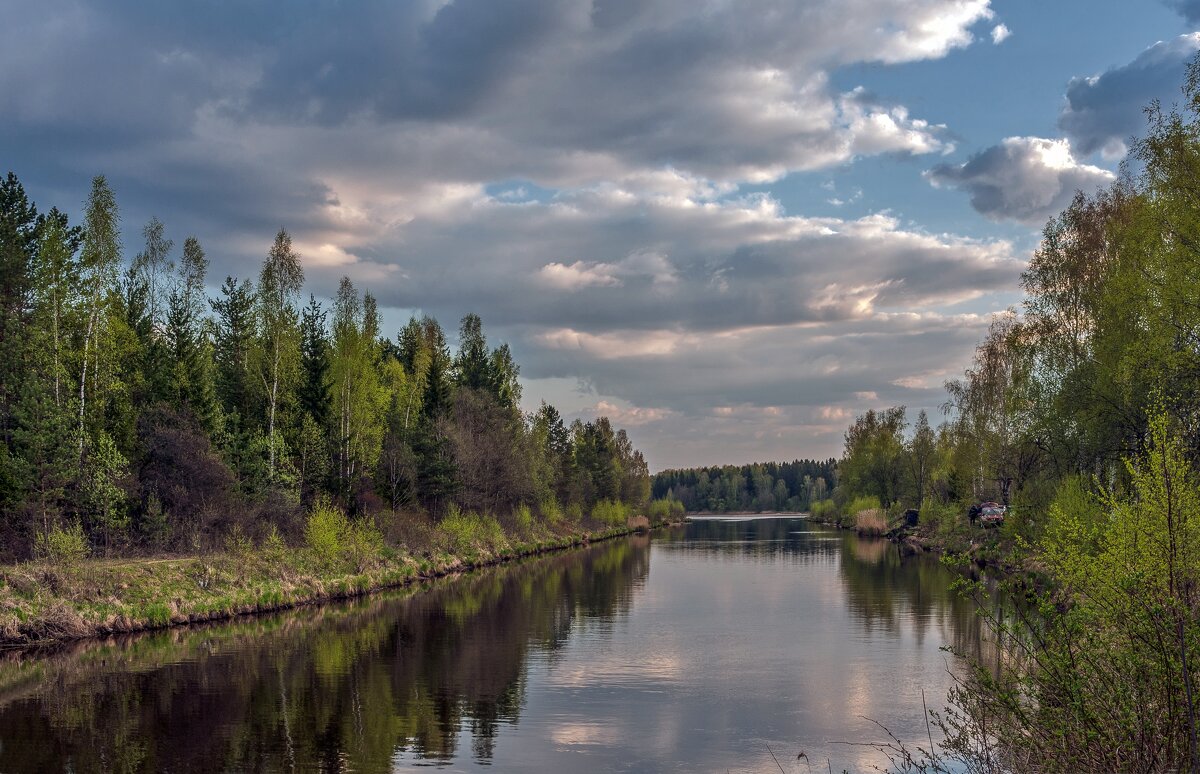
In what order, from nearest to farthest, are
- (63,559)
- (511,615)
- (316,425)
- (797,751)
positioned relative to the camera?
(797,751) < (63,559) < (511,615) < (316,425)

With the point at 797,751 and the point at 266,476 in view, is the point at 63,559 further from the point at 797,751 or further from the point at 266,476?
the point at 797,751

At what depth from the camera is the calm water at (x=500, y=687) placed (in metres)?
20.4

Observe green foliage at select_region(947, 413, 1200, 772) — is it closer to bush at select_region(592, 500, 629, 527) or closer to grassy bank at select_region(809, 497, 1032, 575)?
grassy bank at select_region(809, 497, 1032, 575)

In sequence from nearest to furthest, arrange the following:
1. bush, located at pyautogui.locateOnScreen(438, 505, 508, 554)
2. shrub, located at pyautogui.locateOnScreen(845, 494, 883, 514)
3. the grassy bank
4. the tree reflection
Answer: the tree reflection < the grassy bank < bush, located at pyautogui.locateOnScreen(438, 505, 508, 554) < shrub, located at pyautogui.locateOnScreen(845, 494, 883, 514)

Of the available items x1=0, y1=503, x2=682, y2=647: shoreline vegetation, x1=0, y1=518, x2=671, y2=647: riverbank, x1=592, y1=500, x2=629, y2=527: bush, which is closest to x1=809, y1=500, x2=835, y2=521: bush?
x1=592, y1=500, x2=629, y2=527: bush

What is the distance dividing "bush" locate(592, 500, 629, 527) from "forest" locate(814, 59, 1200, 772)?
162 ft

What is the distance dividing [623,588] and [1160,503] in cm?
4581

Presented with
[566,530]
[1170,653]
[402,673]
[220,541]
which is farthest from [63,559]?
[566,530]

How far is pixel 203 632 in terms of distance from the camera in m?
36.6

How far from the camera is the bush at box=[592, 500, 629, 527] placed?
124 m

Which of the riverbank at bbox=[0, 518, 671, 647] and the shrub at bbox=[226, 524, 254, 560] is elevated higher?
the shrub at bbox=[226, 524, 254, 560]

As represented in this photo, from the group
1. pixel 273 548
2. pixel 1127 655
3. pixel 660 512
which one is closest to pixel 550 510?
pixel 273 548

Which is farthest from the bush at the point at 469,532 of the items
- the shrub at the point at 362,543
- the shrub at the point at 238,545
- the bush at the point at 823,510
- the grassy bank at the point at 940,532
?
the bush at the point at 823,510

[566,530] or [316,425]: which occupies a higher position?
[316,425]
